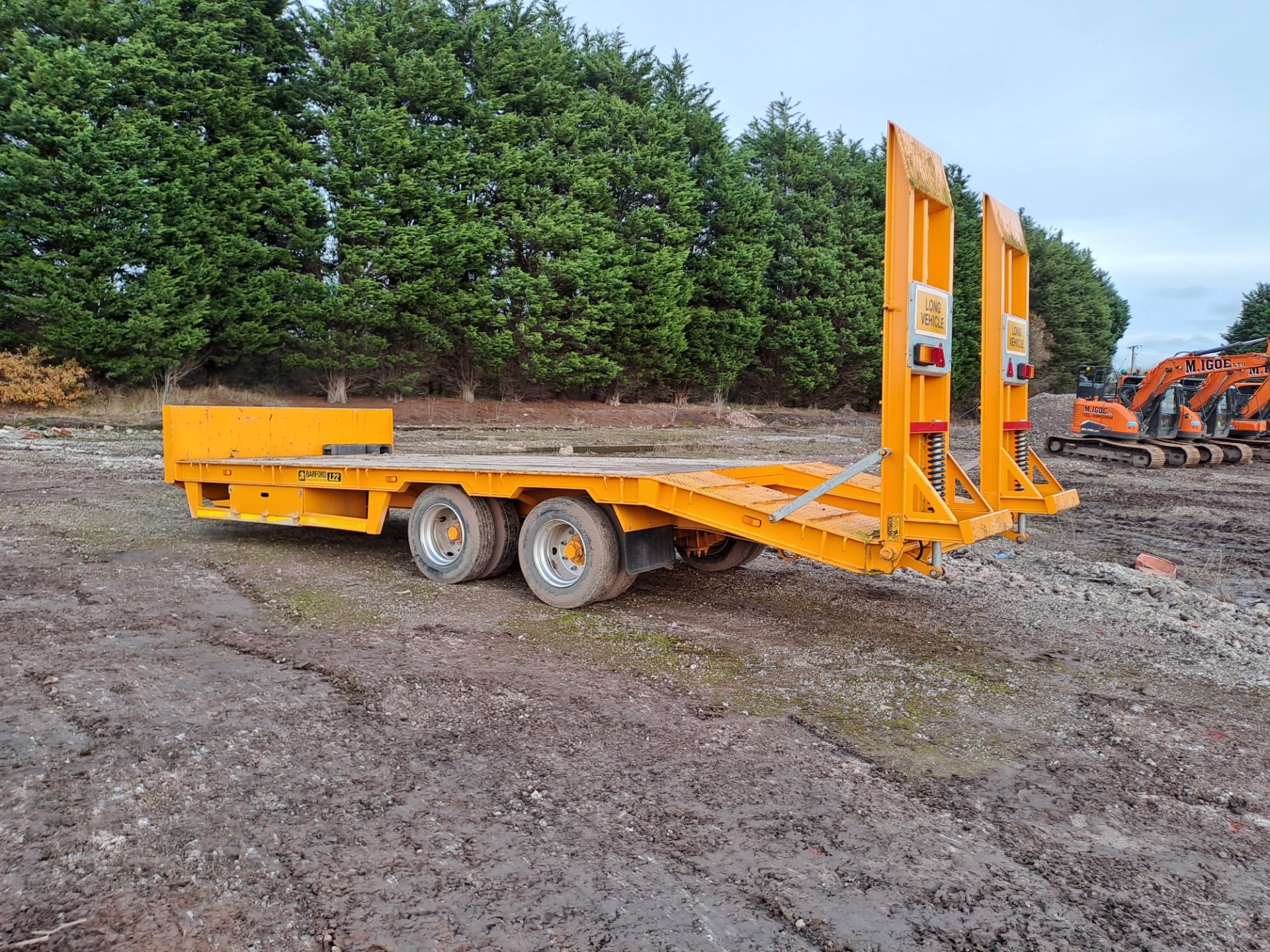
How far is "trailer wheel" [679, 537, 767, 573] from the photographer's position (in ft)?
25.4

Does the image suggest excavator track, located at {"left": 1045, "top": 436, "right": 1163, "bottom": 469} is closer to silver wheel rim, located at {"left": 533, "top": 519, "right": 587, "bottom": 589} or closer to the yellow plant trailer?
the yellow plant trailer

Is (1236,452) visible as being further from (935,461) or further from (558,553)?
(558,553)

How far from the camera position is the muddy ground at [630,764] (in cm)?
283

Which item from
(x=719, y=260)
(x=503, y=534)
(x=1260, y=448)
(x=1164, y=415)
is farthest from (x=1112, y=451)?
(x=503, y=534)

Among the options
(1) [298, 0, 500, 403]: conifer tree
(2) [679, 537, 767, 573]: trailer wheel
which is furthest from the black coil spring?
(1) [298, 0, 500, 403]: conifer tree

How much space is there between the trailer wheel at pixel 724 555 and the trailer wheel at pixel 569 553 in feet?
4.66

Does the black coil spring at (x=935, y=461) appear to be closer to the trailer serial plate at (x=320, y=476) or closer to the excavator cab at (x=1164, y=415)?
the trailer serial plate at (x=320, y=476)

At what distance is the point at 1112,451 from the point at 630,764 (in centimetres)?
2325

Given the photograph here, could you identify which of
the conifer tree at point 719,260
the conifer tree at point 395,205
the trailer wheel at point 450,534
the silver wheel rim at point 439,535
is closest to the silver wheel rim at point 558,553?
the trailer wheel at point 450,534

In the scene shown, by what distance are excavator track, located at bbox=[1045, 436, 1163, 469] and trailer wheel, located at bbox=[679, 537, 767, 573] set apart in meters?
18.2

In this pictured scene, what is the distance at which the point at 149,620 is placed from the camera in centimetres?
615

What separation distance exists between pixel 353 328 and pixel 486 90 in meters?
9.82

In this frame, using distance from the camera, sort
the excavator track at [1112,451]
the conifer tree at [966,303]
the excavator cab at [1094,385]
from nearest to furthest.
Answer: the excavator track at [1112,451] < the excavator cab at [1094,385] < the conifer tree at [966,303]

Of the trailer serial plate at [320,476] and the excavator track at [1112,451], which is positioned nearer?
the trailer serial plate at [320,476]
